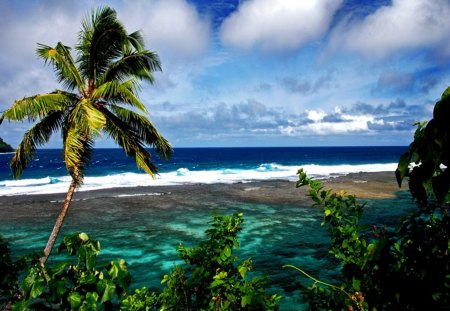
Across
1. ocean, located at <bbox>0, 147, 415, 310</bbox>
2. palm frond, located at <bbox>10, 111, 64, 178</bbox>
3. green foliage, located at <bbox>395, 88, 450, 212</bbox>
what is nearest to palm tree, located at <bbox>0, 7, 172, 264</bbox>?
palm frond, located at <bbox>10, 111, 64, 178</bbox>

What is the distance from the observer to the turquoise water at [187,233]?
517 inches

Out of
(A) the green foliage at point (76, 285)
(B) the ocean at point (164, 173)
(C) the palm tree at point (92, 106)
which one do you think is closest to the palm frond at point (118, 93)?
(C) the palm tree at point (92, 106)

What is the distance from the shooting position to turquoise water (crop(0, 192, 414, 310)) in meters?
13.1

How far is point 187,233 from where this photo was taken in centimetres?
1838

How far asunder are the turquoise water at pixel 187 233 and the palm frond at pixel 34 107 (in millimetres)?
6812

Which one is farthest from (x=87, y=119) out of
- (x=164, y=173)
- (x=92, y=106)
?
(x=164, y=173)

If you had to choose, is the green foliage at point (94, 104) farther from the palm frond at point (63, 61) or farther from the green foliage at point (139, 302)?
the green foliage at point (139, 302)

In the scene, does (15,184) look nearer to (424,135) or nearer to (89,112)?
(89,112)

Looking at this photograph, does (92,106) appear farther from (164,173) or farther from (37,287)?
(164,173)

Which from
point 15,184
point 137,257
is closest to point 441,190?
point 137,257

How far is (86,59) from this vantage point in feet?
34.2

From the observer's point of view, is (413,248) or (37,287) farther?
(413,248)

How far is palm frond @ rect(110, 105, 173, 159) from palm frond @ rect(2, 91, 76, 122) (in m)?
1.53

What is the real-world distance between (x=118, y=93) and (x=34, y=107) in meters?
2.16
